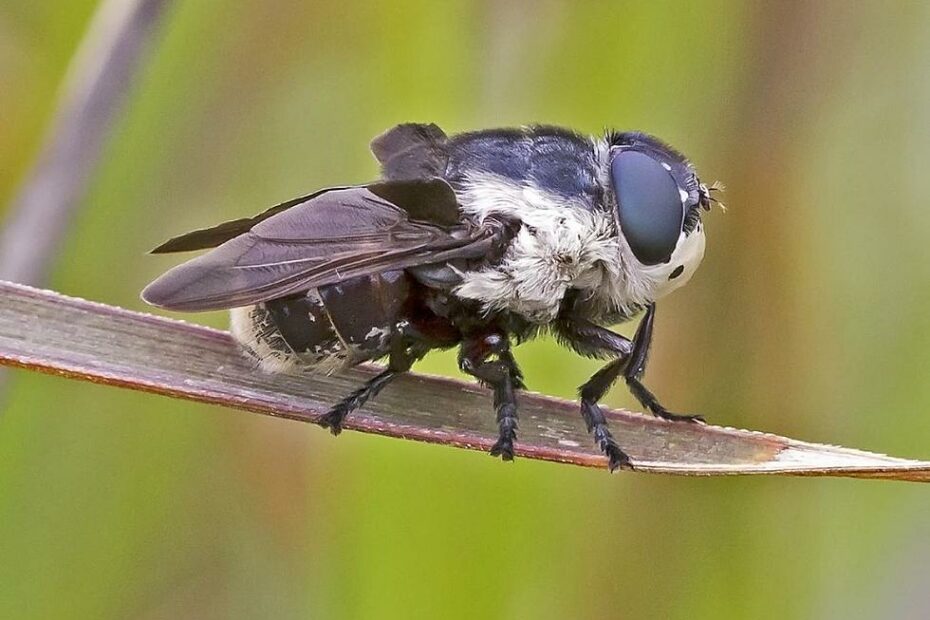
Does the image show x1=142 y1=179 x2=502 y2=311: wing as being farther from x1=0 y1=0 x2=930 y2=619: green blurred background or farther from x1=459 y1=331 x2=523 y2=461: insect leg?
x1=0 y1=0 x2=930 y2=619: green blurred background

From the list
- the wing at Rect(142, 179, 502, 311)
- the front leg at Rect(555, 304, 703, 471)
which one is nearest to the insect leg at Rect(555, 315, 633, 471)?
the front leg at Rect(555, 304, 703, 471)

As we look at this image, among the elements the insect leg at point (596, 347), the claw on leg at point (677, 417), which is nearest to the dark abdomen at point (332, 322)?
the insect leg at point (596, 347)

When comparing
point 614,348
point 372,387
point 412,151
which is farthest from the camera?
point 412,151

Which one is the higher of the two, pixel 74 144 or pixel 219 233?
pixel 74 144

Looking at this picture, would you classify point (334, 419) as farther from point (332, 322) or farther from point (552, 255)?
point (552, 255)

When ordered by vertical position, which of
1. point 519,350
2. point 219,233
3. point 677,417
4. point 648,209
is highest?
point 648,209

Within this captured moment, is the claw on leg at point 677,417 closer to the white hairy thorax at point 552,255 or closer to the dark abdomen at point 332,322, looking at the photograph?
the white hairy thorax at point 552,255

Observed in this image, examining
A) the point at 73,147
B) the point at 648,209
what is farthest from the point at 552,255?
the point at 73,147
